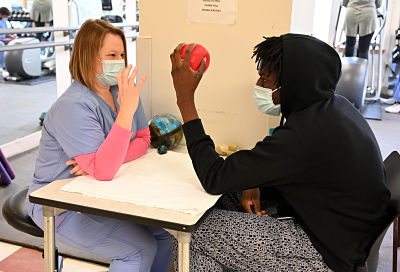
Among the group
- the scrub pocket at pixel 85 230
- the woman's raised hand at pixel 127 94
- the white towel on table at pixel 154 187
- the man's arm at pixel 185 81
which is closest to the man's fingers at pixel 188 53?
the man's arm at pixel 185 81

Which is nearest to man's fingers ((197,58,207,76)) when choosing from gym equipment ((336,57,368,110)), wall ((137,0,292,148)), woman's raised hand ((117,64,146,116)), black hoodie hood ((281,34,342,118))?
woman's raised hand ((117,64,146,116))

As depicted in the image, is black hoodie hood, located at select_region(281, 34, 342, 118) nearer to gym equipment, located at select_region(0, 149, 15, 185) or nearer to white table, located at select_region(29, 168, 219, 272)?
white table, located at select_region(29, 168, 219, 272)

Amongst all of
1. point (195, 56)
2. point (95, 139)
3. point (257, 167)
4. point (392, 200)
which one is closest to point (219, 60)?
point (195, 56)

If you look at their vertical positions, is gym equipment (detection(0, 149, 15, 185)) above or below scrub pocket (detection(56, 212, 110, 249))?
below

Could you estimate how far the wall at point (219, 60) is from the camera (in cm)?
210

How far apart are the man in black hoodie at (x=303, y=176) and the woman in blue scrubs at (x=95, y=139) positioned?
9.3 inches

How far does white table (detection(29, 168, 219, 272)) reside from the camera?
1.25 meters

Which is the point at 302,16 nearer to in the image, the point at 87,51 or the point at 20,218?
the point at 87,51

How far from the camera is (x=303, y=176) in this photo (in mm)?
1360

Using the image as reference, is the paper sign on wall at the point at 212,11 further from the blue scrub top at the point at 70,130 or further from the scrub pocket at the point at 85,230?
the scrub pocket at the point at 85,230

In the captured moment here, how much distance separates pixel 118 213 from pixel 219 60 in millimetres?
1121

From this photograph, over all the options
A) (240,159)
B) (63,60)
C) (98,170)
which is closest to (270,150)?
(240,159)

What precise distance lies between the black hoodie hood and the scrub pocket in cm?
76

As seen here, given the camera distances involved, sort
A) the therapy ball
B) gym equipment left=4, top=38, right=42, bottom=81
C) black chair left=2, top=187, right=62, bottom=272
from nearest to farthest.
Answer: black chair left=2, top=187, right=62, bottom=272 → the therapy ball → gym equipment left=4, top=38, right=42, bottom=81
